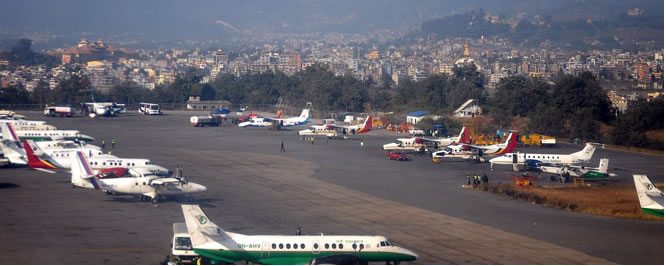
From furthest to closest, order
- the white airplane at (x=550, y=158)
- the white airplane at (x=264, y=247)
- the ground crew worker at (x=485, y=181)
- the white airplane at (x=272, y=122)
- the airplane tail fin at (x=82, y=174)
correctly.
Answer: the white airplane at (x=272, y=122), the white airplane at (x=550, y=158), the ground crew worker at (x=485, y=181), the airplane tail fin at (x=82, y=174), the white airplane at (x=264, y=247)

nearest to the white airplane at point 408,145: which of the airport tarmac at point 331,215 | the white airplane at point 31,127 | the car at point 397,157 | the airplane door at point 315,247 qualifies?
the car at point 397,157

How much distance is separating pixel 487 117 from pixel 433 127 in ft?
50.4

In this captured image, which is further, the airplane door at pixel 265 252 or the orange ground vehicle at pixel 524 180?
the orange ground vehicle at pixel 524 180

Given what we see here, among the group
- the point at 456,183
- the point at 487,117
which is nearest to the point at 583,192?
the point at 456,183

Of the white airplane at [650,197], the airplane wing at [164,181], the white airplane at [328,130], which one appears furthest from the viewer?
the white airplane at [328,130]

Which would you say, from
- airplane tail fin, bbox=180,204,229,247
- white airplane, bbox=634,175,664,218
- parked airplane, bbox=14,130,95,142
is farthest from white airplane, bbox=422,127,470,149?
airplane tail fin, bbox=180,204,229,247

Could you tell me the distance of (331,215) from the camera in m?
36.4

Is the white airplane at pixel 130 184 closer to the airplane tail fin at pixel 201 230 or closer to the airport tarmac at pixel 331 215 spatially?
the airport tarmac at pixel 331 215

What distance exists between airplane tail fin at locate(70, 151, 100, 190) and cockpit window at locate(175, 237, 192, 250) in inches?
549

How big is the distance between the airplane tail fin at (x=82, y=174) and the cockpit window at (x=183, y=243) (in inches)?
549

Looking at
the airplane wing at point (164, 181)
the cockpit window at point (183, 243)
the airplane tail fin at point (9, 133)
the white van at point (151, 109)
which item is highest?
the white van at point (151, 109)

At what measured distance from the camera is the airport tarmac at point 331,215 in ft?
94.7

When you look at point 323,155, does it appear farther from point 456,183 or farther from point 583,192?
point 583,192

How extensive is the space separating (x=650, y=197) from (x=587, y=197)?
9.96m
